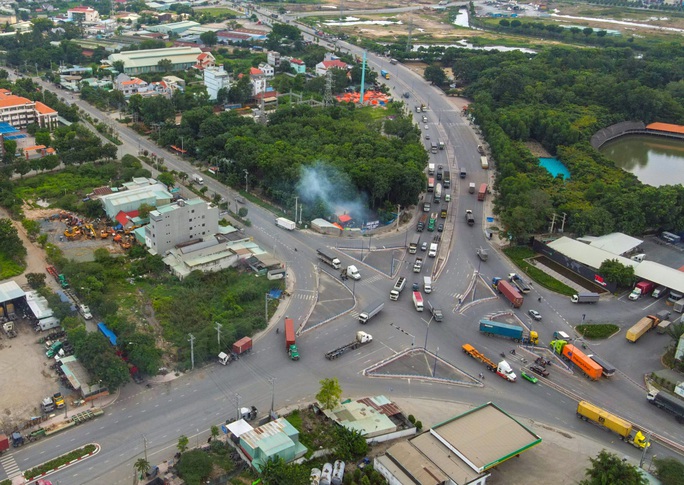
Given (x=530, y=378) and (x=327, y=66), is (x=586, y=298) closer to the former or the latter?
(x=530, y=378)

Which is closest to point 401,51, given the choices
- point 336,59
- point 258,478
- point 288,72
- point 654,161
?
point 336,59

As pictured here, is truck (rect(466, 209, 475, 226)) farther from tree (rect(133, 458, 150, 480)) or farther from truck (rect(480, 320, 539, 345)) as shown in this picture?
tree (rect(133, 458, 150, 480))

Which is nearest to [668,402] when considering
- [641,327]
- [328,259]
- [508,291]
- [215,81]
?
[641,327]

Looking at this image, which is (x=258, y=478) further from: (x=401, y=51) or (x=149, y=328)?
(x=401, y=51)

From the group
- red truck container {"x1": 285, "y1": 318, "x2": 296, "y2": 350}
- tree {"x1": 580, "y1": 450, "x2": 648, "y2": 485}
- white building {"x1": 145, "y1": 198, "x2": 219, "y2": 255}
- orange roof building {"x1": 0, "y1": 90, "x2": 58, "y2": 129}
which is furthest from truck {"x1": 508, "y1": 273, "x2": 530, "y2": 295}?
orange roof building {"x1": 0, "y1": 90, "x2": 58, "y2": 129}

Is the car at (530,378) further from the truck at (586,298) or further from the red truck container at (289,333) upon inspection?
the red truck container at (289,333)
